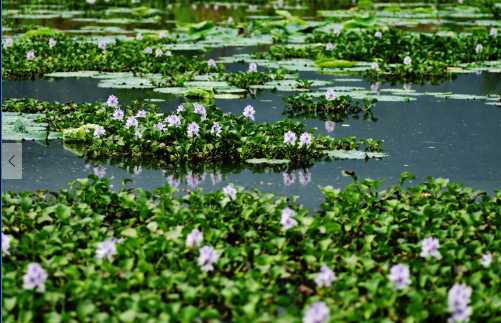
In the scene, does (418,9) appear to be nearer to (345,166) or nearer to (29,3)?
(29,3)

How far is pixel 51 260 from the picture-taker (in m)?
4.38

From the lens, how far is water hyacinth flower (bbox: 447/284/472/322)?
3910 millimetres

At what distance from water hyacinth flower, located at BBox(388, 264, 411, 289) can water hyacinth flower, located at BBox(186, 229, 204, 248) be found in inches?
32.7

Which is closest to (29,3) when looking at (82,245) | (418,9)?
(418,9)

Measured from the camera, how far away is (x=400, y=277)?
4109 millimetres

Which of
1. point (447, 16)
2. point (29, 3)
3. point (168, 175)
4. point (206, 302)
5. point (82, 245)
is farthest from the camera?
point (29, 3)

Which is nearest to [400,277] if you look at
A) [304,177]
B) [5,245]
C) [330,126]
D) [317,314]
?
[317,314]

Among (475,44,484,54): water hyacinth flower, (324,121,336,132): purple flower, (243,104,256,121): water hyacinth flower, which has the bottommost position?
(324,121,336,132): purple flower

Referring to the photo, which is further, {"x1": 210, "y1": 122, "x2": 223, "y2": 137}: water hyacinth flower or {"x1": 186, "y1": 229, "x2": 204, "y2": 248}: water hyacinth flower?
{"x1": 210, "y1": 122, "x2": 223, "y2": 137}: water hyacinth flower

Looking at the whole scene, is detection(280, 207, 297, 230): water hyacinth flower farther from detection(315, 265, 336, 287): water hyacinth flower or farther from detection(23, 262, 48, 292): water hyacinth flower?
detection(23, 262, 48, 292): water hyacinth flower

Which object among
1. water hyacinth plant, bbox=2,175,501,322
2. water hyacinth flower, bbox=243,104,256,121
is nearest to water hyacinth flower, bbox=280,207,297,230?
water hyacinth plant, bbox=2,175,501,322

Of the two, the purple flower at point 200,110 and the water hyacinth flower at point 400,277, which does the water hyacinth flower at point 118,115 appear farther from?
the water hyacinth flower at point 400,277

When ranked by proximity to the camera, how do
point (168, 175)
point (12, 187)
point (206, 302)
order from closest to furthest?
point (206, 302) < point (12, 187) < point (168, 175)

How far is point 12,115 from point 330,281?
4245 millimetres
